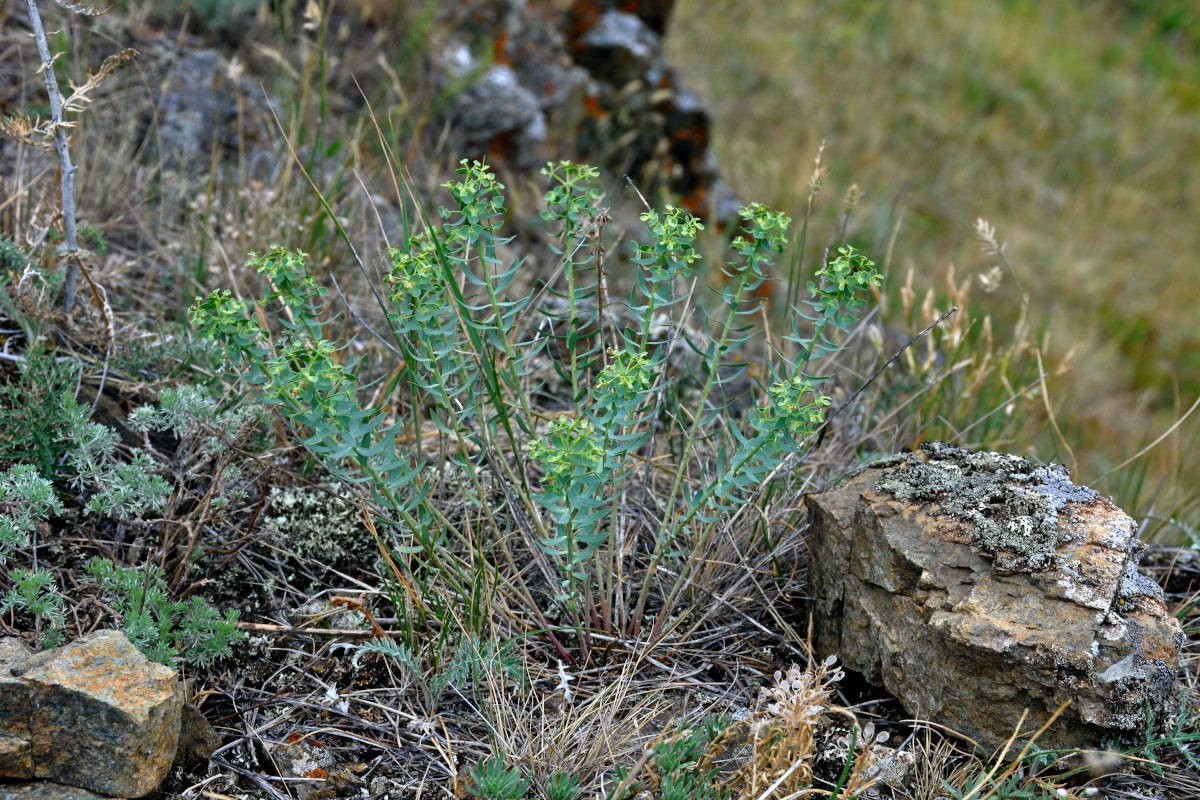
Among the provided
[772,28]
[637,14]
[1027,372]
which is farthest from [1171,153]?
[1027,372]

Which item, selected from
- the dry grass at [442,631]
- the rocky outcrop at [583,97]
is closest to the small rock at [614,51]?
the rocky outcrop at [583,97]

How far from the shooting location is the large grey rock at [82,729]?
1.68m

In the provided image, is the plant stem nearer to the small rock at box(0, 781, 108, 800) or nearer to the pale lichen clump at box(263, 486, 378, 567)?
the pale lichen clump at box(263, 486, 378, 567)

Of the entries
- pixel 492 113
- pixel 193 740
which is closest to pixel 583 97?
pixel 492 113

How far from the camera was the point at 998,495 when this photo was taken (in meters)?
2.12

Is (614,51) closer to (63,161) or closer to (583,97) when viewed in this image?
(583,97)

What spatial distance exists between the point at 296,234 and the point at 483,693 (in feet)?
6.89

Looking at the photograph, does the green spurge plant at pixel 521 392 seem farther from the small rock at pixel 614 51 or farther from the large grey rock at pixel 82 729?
the small rock at pixel 614 51

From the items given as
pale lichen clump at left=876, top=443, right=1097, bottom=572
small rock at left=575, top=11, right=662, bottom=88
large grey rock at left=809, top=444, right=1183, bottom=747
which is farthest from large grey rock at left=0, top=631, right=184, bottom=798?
small rock at left=575, top=11, right=662, bottom=88

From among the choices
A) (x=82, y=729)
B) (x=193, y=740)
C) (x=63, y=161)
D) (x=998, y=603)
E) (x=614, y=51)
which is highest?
(x=614, y=51)

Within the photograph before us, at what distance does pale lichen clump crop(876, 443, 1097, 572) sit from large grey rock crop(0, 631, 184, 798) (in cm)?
176

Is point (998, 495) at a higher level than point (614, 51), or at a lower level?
lower

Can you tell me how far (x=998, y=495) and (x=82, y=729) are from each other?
6.81ft

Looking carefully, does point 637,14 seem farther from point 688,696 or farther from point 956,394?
point 688,696
